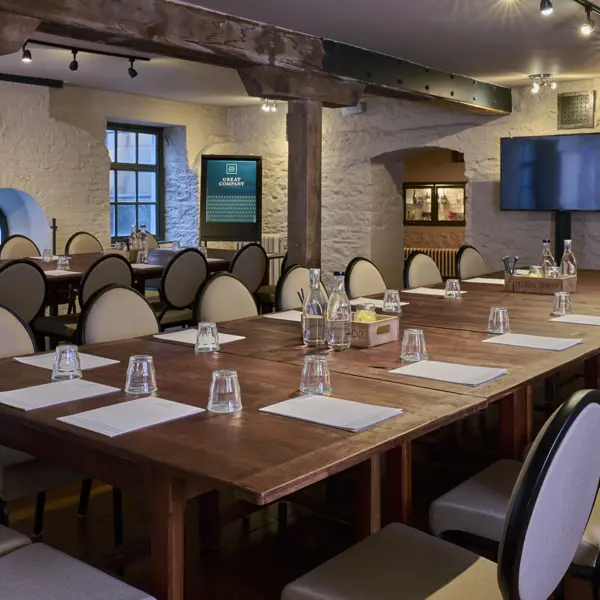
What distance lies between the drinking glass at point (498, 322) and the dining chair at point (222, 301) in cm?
125

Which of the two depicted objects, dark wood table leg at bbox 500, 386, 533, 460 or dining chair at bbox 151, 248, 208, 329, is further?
dining chair at bbox 151, 248, 208, 329

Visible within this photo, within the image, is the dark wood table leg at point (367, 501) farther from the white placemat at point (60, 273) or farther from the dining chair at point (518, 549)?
the white placemat at point (60, 273)

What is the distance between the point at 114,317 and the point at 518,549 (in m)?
2.34

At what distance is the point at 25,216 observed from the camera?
845cm

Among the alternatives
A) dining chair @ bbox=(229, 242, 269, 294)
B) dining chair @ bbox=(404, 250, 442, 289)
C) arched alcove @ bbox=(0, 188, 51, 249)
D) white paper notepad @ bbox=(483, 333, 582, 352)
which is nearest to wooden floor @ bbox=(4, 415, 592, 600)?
white paper notepad @ bbox=(483, 333, 582, 352)

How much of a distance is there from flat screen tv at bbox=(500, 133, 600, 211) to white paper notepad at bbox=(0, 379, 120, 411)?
6.00 m

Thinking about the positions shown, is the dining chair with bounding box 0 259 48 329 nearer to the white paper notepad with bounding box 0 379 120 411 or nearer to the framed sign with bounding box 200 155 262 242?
the white paper notepad with bounding box 0 379 120 411

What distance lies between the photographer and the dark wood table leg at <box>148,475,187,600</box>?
1.68 meters

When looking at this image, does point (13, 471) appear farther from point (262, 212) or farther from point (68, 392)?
point (262, 212)

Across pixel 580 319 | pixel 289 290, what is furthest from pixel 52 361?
pixel 580 319

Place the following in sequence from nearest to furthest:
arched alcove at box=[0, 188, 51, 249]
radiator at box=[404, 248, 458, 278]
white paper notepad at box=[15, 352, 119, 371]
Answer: white paper notepad at box=[15, 352, 119, 371] < arched alcove at box=[0, 188, 51, 249] < radiator at box=[404, 248, 458, 278]

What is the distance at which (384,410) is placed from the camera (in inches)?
78.4

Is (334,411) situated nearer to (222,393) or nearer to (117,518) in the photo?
(222,393)

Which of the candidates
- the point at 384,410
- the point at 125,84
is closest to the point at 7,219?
the point at 125,84
